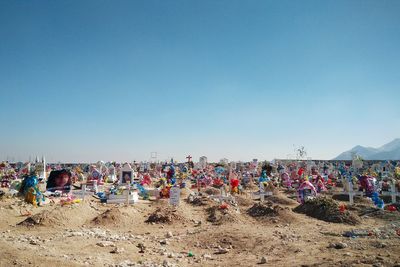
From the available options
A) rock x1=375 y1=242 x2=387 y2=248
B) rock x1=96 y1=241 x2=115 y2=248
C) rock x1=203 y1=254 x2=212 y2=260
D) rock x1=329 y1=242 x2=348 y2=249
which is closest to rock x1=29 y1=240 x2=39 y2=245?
rock x1=96 y1=241 x2=115 y2=248

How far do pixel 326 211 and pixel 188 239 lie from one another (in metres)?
7.38

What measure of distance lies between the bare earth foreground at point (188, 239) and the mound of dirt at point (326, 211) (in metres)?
0.44

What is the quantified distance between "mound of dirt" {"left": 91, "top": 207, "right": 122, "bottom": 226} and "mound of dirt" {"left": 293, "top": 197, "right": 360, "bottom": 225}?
930 cm

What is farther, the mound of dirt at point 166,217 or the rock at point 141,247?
the mound of dirt at point 166,217

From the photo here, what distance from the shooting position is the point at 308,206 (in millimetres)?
16125

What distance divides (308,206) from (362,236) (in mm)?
6132

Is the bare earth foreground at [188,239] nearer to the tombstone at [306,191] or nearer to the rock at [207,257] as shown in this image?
the rock at [207,257]

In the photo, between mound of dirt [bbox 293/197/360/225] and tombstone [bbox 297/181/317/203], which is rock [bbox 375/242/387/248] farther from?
tombstone [bbox 297/181/317/203]

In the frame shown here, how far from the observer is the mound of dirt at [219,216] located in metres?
13.8

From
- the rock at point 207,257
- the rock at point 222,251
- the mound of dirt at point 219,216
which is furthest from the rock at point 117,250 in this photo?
the mound of dirt at point 219,216

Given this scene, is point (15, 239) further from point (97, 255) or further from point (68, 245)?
point (97, 255)

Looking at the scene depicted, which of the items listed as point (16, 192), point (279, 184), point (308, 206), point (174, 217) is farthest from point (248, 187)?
point (16, 192)

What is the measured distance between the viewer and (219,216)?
579 inches

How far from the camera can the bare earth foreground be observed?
7.90 m
